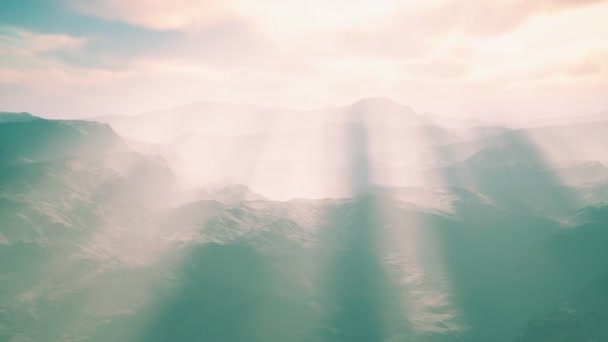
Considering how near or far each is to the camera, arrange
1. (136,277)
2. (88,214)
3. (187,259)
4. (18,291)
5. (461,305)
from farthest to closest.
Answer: (88,214)
(187,259)
(461,305)
(136,277)
(18,291)

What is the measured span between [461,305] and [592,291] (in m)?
46.0

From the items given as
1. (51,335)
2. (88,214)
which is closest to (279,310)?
(51,335)

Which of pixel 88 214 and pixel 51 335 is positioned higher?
pixel 88 214

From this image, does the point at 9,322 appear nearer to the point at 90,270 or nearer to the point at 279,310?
the point at 90,270

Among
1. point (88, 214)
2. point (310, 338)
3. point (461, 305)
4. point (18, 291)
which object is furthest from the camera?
point (88, 214)

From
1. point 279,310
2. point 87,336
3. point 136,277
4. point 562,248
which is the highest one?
point 562,248

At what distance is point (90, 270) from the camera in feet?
463

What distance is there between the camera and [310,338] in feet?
439

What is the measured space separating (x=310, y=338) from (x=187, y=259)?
64.2 metres

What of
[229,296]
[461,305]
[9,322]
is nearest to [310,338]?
[229,296]

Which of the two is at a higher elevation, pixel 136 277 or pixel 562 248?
pixel 562 248

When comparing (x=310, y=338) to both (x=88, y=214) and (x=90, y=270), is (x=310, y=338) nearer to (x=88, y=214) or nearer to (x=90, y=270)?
(x=90, y=270)

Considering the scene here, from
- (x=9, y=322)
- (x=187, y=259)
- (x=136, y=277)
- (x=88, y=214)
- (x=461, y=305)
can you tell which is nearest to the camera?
(x=9, y=322)

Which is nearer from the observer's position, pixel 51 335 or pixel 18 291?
pixel 51 335
